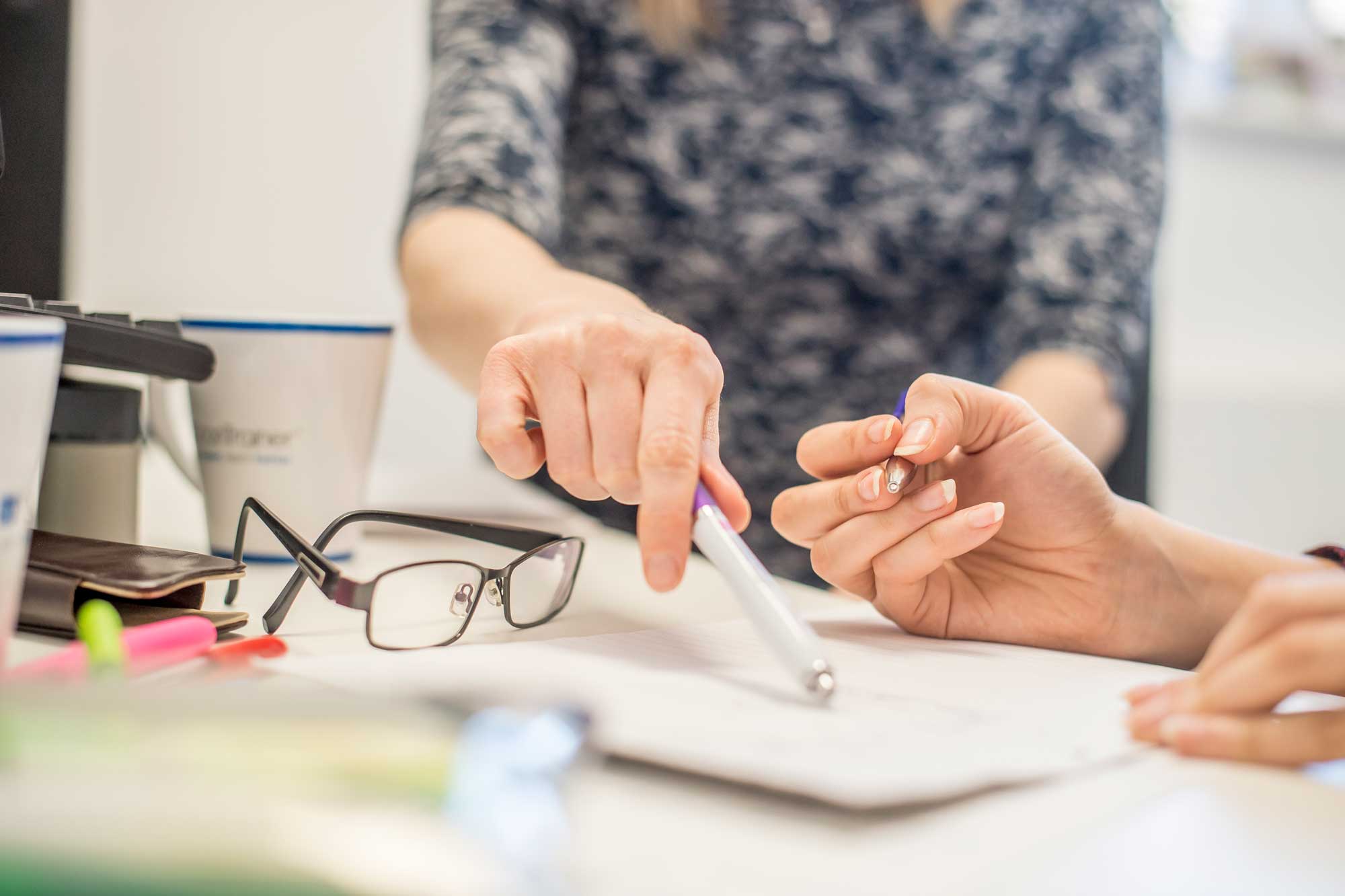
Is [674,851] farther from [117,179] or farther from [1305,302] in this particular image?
[1305,302]

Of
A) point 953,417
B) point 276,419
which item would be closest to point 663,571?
point 953,417

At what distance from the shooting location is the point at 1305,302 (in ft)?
6.15

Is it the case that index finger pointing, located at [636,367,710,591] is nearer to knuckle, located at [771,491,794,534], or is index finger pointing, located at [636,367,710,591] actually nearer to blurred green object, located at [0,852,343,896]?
knuckle, located at [771,491,794,534]

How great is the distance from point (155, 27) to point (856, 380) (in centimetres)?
122

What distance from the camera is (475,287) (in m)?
0.62

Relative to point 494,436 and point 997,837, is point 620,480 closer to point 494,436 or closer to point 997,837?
point 494,436

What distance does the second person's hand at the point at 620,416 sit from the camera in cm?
37

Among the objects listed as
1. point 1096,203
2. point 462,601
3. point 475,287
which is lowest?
point 462,601

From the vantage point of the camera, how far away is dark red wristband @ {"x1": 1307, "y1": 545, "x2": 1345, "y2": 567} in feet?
1.39

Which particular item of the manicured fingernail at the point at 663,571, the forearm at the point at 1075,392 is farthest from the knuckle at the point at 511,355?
the forearm at the point at 1075,392

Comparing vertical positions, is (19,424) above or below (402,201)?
below

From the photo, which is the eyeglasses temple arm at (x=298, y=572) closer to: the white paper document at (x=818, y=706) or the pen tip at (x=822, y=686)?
the white paper document at (x=818, y=706)

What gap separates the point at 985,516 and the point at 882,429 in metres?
0.05

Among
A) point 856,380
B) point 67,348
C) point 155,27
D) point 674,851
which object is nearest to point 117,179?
point 155,27
